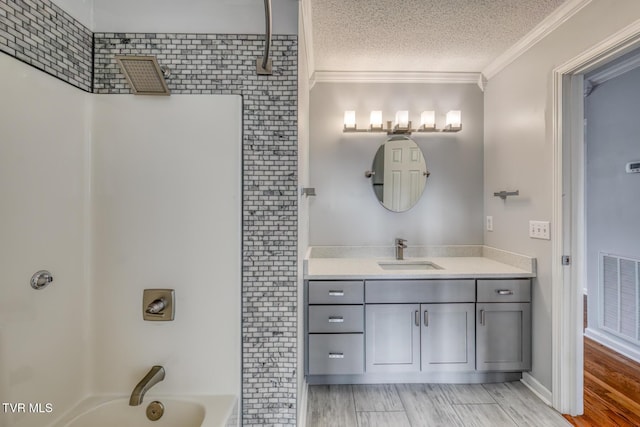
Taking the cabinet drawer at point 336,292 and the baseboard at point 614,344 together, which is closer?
the cabinet drawer at point 336,292

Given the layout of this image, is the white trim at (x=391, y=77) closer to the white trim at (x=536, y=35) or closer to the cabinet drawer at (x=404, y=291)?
the white trim at (x=536, y=35)

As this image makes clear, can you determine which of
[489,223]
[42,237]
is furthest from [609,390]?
[42,237]

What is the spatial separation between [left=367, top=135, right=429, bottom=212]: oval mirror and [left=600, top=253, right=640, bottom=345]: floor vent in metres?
1.85

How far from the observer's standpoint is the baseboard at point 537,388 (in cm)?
186

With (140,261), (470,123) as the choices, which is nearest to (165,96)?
(140,261)

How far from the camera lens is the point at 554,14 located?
5.81 ft

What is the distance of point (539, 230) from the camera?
1.92 metres

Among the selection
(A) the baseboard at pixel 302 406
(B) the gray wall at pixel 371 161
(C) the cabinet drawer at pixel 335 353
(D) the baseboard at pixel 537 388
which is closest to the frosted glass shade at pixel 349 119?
(B) the gray wall at pixel 371 161

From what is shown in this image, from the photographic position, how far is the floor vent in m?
2.50

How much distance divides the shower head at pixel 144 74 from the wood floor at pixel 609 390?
2706 millimetres

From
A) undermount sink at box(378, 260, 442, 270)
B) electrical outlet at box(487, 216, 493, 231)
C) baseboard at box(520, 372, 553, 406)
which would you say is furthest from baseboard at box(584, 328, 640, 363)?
undermount sink at box(378, 260, 442, 270)

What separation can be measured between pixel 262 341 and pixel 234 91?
3.53 ft

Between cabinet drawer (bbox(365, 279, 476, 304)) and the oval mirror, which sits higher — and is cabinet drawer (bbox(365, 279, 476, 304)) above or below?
below

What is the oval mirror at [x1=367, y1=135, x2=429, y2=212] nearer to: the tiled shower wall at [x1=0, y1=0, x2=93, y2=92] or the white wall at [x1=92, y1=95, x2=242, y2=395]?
the white wall at [x1=92, y1=95, x2=242, y2=395]
